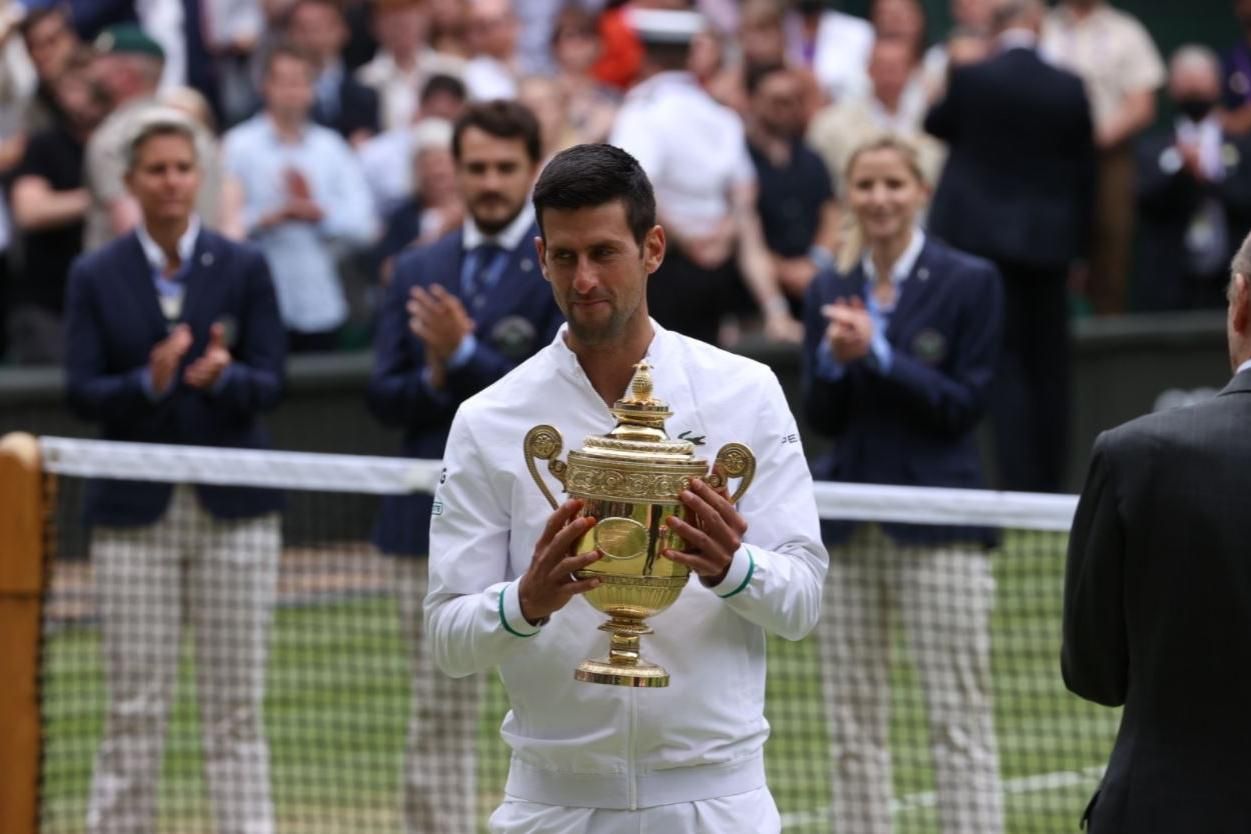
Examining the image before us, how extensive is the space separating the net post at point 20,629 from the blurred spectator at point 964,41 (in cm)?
889

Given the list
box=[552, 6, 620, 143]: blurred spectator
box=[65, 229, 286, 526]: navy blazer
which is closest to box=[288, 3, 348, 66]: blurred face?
box=[552, 6, 620, 143]: blurred spectator

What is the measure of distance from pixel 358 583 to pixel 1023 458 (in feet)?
12.9

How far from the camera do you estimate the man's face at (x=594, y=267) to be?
484 cm

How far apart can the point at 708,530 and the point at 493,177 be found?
3845mm

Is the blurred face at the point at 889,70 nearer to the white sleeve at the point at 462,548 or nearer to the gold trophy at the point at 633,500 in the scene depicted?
the white sleeve at the point at 462,548

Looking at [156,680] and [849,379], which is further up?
[849,379]

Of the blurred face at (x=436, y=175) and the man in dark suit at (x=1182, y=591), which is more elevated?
the blurred face at (x=436, y=175)

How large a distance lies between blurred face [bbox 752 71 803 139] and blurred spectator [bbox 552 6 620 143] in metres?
→ 1.16

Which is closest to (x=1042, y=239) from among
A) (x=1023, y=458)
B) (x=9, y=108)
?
(x=1023, y=458)

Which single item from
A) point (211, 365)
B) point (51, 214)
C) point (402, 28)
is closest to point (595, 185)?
point (211, 365)

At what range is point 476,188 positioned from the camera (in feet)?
27.1

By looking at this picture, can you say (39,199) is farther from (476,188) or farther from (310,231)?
(476,188)

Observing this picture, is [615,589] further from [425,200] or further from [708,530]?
[425,200]

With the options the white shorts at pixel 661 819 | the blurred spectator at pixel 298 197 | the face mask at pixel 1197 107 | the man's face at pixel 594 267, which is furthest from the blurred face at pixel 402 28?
the white shorts at pixel 661 819
